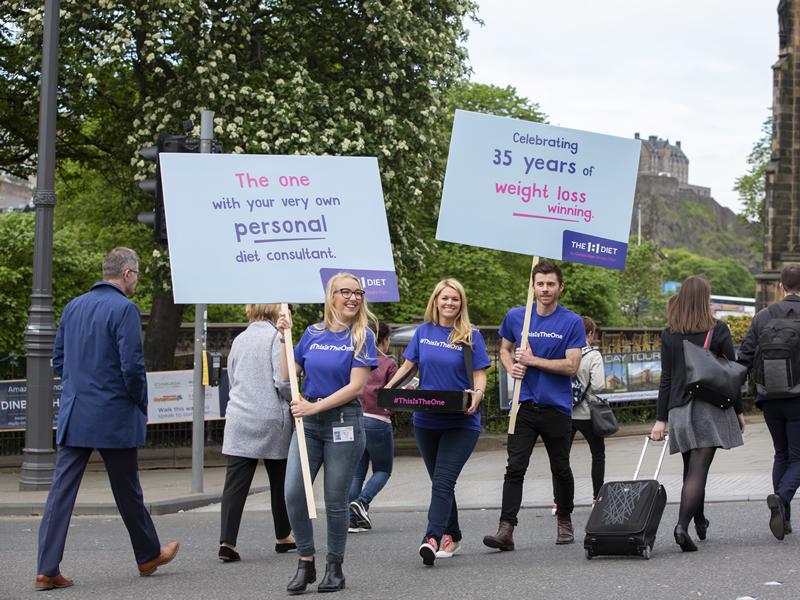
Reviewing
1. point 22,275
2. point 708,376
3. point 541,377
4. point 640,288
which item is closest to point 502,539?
point 541,377

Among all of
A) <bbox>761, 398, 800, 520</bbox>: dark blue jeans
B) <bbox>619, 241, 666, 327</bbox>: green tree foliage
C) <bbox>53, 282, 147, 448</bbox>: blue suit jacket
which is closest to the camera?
<bbox>53, 282, 147, 448</bbox>: blue suit jacket

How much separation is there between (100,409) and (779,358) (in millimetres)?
4546

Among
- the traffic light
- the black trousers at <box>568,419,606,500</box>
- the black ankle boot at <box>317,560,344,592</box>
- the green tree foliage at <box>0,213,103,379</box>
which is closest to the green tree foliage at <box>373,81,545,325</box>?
the green tree foliage at <box>0,213,103,379</box>

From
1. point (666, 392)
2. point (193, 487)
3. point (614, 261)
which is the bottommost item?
point (193, 487)

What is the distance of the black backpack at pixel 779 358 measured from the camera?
9.06m

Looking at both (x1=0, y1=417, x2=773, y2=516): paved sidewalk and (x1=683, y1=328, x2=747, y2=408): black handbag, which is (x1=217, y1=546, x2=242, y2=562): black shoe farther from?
(x1=0, y1=417, x2=773, y2=516): paved sidewalk

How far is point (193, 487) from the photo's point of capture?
13.9 metres

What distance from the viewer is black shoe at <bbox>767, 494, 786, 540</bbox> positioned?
8.88 m

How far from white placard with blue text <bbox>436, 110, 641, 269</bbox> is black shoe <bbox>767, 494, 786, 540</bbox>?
1.88 m

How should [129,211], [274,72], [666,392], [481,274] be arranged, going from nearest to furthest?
[666,392] < [274,72] < [129,211] < [481,274]

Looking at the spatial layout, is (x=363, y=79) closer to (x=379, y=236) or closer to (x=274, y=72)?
(x=274, y=72)

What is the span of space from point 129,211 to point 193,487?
1185 centimetres

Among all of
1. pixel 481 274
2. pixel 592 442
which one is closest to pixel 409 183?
pixel 592 442

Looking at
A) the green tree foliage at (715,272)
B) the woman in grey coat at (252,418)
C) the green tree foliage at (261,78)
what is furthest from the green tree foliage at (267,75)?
the green tree foliage at (715,272)
